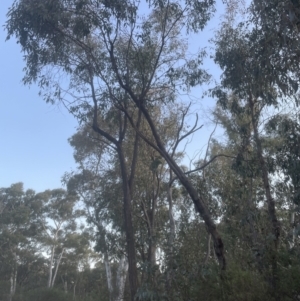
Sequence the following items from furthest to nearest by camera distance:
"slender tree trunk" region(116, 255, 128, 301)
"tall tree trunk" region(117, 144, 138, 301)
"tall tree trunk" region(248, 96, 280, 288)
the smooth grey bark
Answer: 1. "slender tree trunk" region(116, 255, 128, 301)
2. the smooth grey bark
3. "tall tree trunk" region(117, 144, 138, 301)
4. "tall tree trunk" region(248, 96, 280, 288)

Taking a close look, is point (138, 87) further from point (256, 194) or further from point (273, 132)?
point (256, 194)

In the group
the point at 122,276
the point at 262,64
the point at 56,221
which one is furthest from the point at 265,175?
the point at 56,221

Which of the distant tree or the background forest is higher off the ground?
the distant tree

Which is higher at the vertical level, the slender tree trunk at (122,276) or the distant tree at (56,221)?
the distant tree at (56,221)

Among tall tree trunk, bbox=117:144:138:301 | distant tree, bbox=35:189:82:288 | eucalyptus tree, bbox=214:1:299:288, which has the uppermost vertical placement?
distant tree, bbox=35:189:82:288

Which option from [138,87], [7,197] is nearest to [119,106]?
[138,87]

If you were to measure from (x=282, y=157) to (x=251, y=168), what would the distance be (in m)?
1.40

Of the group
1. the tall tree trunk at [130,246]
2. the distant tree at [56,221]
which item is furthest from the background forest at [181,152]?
the distant tree at [56,221]

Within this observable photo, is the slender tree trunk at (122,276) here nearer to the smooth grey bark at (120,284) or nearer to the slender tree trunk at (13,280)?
the smooth grey bark at (120,284)

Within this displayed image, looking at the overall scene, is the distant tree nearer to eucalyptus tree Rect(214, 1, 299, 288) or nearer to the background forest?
the background forest

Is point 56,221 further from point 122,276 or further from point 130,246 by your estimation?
point 130,246

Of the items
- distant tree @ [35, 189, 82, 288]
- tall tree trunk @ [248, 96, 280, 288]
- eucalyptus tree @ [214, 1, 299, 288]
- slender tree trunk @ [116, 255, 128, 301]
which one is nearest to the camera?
eucalyptus tree @ [214, 1, 299, 288]

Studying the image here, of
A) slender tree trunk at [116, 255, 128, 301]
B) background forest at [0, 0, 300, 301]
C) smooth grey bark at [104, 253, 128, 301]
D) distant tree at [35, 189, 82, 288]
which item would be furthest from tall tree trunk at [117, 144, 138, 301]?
distant tree at [35, 189, 82, 288]

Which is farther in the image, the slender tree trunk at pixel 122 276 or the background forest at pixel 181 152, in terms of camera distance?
the slender tree trunk at pixel 122 276
